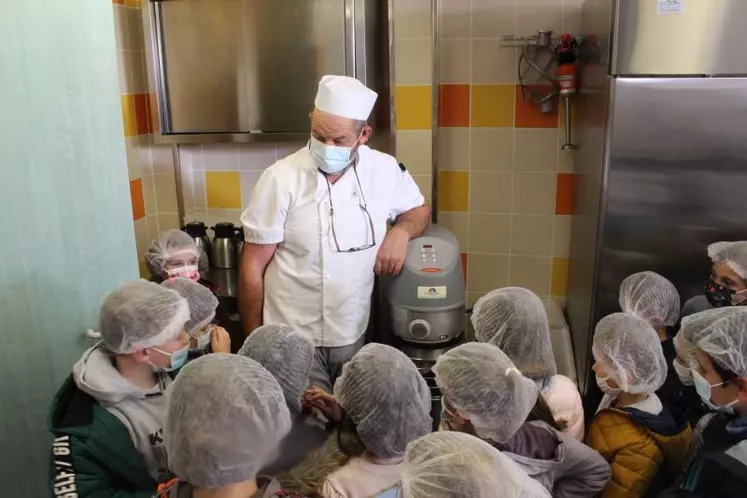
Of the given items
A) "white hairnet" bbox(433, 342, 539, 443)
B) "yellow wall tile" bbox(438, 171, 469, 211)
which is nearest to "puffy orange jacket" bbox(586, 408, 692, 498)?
"white hairnet" bbox(433, 342, 539, 443)

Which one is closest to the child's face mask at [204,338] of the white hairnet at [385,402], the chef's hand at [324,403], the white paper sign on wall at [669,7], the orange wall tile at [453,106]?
the chef's hand at [324,403]

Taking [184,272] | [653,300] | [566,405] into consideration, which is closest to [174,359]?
[184,272]

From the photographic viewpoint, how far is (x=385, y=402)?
3.83 ft

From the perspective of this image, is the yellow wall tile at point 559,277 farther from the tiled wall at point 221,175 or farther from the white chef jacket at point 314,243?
the tiled wall at point 221,175

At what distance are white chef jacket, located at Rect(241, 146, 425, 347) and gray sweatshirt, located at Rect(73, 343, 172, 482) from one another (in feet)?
2.06

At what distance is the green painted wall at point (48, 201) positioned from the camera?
53.6 inches

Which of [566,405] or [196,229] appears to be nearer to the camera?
[566,405]

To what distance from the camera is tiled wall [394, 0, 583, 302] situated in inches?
93.2

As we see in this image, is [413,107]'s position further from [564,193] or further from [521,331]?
[521,331]

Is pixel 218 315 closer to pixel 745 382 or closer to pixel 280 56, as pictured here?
pixel 280 56

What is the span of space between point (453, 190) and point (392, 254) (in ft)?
2.23

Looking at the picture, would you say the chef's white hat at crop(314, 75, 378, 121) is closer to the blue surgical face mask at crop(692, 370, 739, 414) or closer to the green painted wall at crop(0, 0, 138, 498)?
the green painted wall at crop(0, 0, 138, 498)

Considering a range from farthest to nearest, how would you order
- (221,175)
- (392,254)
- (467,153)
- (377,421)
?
(221,175) → (467,153) → (392,254) → (377,421)

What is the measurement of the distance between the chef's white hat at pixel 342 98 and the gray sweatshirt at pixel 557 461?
39.5 inches
